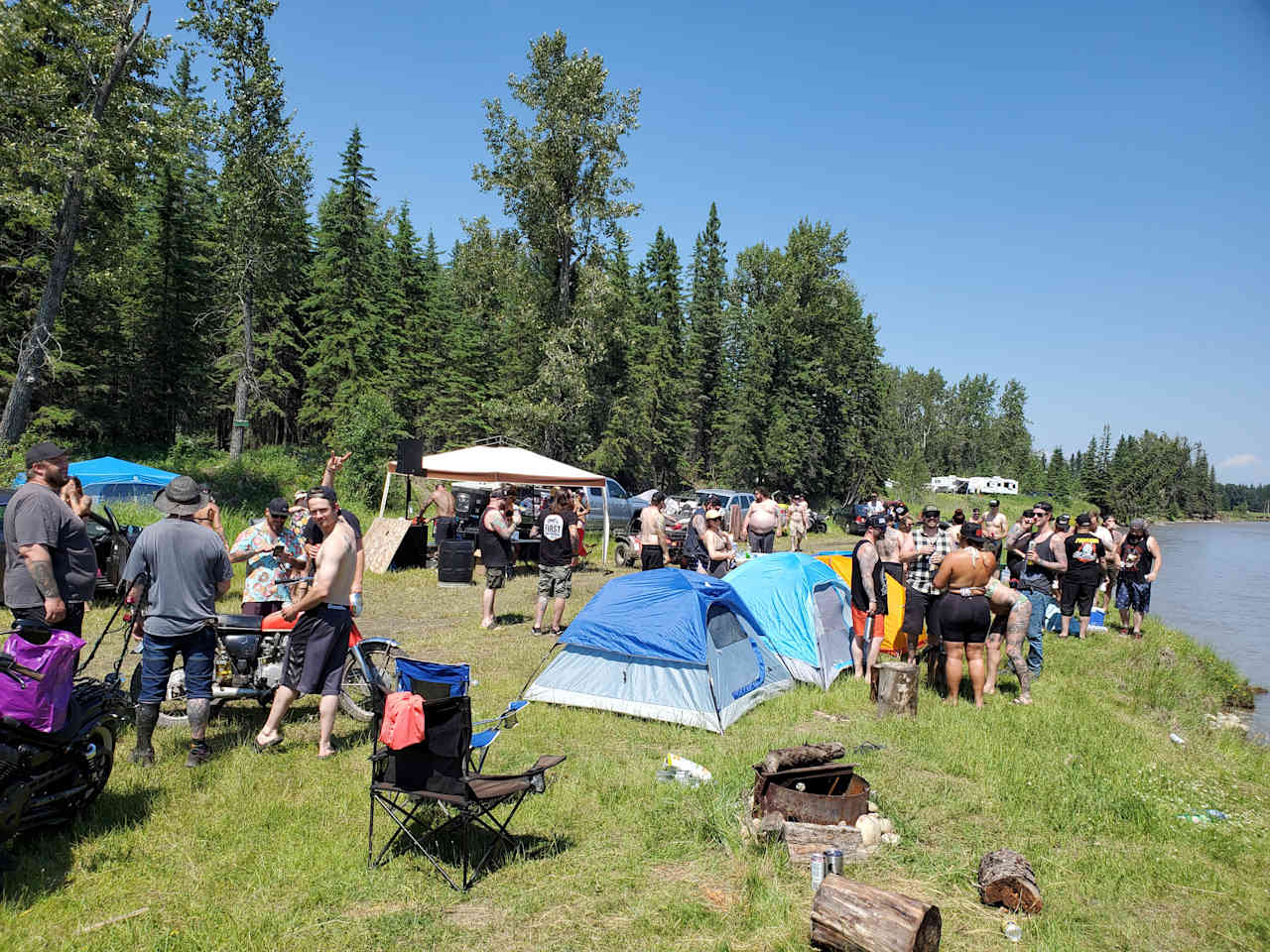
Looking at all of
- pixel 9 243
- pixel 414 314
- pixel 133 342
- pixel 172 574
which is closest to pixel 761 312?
pixel 414 314

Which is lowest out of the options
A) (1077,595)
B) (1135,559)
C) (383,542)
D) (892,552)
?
(383,542)

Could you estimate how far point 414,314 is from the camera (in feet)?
126

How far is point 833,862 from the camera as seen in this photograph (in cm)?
419

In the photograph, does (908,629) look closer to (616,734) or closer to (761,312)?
(616,734)

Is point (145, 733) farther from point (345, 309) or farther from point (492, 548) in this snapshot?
point (345, 309)

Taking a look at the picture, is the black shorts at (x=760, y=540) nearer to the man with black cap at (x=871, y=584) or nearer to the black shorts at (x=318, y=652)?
the man with black cap at (x=871, y=584)

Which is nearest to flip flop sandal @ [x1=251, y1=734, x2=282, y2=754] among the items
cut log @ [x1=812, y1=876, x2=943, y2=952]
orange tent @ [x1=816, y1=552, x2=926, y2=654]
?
cut log @ [x1=812, y1=876, x2=943, y2=952]

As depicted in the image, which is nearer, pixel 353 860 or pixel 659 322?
pixel 353 860

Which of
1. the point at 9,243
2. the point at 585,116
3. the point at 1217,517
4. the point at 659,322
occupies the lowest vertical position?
the point at 1217,517

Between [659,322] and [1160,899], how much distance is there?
4093cm

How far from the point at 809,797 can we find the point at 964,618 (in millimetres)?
3402

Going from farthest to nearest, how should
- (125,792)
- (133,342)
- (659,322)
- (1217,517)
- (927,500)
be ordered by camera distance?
(1217,517) → (927,500) → (659,322) → (133,342) → (125,792)

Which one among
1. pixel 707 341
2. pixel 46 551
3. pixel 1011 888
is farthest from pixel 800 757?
pixel 707 341

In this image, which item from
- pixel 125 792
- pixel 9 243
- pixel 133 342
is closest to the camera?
pixel 125 792
